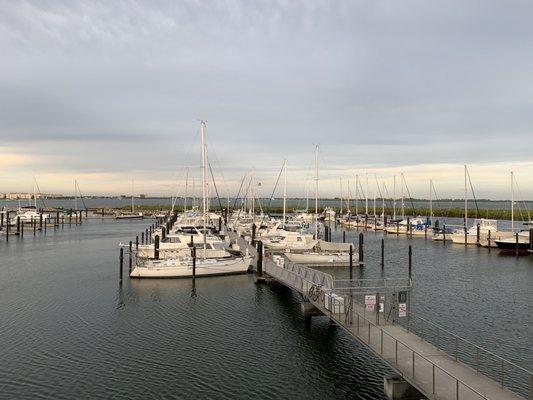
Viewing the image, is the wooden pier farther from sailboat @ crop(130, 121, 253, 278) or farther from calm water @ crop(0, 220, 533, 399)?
sailboat @ crop(130, 121, 253, 278)

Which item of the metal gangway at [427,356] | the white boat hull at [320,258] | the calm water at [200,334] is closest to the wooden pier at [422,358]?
the metal gangway at [427,356]

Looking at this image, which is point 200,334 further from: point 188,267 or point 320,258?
point 320,258

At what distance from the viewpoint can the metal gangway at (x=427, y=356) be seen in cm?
1727

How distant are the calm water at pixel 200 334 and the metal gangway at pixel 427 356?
1831 mm

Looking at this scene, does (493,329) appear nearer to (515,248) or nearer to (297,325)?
(297,325)

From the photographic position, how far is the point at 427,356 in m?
20.5

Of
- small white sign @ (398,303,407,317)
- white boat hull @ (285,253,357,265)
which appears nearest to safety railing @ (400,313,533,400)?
small white sign @ (398,303,407,317)

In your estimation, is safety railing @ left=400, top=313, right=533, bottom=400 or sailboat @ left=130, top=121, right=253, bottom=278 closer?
safety railing @ left=400, top=313, right=533, bottom=400

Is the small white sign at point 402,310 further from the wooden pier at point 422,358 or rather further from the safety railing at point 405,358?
the safety railing at point 405,358

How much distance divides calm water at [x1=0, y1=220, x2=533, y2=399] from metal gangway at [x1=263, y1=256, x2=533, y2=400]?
1.83 metres

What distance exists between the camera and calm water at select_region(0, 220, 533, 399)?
2236cm

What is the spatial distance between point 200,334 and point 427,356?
47.2 ft

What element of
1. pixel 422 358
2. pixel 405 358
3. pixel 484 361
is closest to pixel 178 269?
pixel 484 361

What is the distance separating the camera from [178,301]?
38500mm
